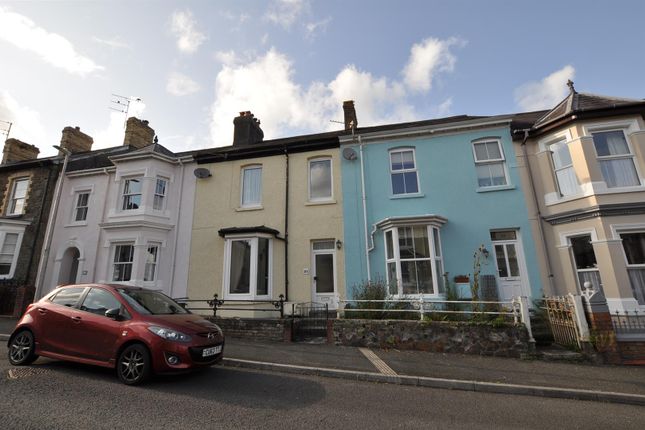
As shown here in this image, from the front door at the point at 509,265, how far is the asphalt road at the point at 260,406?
5.29 metres

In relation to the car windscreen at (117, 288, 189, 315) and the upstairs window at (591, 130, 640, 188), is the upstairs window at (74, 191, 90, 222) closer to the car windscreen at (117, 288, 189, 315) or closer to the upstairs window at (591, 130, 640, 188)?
the car windscreen at (117, 288, 189, 315)

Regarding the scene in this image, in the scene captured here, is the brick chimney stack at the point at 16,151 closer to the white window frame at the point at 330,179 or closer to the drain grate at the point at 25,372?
the white window frame at the point at 330,179

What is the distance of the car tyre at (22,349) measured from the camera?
578cm

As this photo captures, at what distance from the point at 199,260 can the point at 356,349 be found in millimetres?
7531

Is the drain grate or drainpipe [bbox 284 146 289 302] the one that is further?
drainpipe [bbox 284 146 289 302]

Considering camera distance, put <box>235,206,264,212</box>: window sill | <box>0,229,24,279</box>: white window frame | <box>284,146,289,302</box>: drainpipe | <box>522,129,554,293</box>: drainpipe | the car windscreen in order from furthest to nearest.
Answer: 1. <box>0,229,24,279</box>: white window frame
2. <box>235,206,264,212</box>: window sill
3. <box>284,146,289,302</box>: drainpipe
4. <box>522,129,554,293</box>: drainpipe
5. the car windscreen

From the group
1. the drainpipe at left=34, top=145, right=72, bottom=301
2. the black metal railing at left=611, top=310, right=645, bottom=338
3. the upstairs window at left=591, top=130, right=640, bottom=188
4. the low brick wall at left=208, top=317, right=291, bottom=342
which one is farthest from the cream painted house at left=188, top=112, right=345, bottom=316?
the upstairs window at left=591, top=130, right=640, bottom=188

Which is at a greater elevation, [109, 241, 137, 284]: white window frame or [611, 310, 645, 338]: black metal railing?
[109, 241, 137, 284]: white window frame

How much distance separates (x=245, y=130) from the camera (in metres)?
15.4

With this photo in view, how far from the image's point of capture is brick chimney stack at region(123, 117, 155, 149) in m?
17.1

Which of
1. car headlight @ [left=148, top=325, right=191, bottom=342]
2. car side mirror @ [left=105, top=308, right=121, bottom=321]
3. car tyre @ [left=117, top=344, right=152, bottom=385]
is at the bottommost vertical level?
car tyre @ [left=117, top=344, right=152, bottom=385]

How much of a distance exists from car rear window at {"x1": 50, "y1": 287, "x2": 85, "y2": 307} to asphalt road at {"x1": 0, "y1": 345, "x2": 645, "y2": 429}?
116 centimetres

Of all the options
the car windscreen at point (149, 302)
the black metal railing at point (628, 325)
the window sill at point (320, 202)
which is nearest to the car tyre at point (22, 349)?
the car windscreen at point (149, 302)

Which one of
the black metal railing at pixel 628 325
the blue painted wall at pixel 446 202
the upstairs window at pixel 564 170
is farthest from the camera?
the blue painted wall at pixel 446 202
